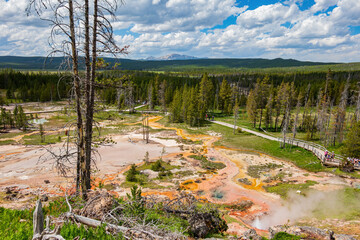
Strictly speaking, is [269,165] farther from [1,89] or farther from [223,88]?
[1,89]

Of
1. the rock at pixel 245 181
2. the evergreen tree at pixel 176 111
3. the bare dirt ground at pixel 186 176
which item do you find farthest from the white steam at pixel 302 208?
the evergreen tree at pixel 176 111

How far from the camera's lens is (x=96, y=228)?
6.62 metres

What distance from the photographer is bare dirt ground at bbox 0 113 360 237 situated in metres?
22.7

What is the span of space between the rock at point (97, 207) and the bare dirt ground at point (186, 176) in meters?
7.48

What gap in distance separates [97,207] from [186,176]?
23341 mm

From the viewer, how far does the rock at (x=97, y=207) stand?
7637mm

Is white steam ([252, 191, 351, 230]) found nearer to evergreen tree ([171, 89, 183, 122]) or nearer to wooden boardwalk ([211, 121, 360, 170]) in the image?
wooden boardwalk ([211, 121, 360, 170])

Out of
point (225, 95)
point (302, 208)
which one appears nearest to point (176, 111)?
point (225, 95)

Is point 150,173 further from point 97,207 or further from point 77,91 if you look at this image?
point 97,207

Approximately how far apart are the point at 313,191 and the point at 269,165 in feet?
34.4

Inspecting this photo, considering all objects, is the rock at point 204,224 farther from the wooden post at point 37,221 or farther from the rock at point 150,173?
the rock at point 150,173

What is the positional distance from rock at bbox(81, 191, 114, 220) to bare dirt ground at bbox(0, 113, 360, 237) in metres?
7.48

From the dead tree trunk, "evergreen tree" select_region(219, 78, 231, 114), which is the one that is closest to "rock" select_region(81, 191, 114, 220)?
the dead tree trunk

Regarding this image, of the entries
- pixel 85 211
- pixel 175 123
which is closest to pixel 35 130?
pixel 175 123
